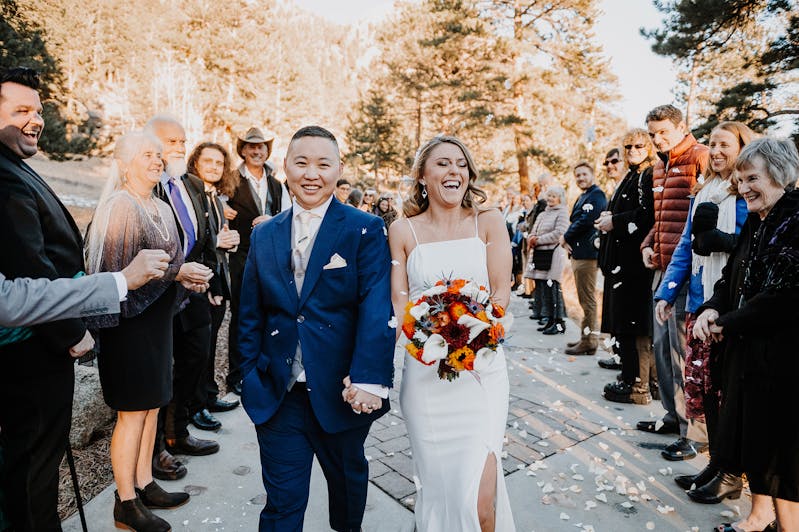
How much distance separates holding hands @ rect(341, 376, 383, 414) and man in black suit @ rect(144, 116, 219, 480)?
76.5 inches

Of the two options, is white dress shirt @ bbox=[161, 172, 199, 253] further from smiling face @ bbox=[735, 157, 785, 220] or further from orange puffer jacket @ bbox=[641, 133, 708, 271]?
orange puffer jacket @ bbox=[641, 133, 708, 271]

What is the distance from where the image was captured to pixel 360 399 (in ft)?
7.89

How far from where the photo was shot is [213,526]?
10.3ft

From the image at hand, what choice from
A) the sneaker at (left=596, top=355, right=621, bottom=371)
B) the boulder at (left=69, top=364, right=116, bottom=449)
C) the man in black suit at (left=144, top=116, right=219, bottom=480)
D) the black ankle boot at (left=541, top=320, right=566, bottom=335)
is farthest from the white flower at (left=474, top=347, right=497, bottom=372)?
the black ankle boot at (left=541, top=320, right=566, bottom=335)

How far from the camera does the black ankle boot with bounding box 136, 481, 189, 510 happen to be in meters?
3.26

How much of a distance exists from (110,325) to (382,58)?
39.0 m

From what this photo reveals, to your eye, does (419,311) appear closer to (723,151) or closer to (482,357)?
(482,357)

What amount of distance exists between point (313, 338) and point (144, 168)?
161 cm

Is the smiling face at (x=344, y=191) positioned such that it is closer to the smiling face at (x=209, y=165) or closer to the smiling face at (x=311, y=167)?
the smiling face at (x=209, y=165)

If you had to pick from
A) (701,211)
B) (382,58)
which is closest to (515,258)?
(701,211)

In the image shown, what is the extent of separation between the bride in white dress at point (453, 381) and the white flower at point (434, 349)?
0.38 meters

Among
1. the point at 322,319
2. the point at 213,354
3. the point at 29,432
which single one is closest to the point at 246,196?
the point at 213,354

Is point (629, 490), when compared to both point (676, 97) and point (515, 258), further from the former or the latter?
point (676, 97)

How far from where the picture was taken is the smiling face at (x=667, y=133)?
14.9 feet
